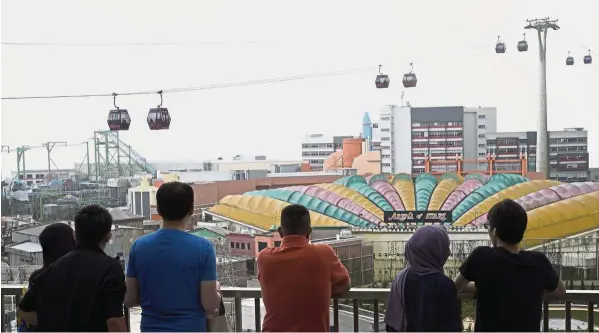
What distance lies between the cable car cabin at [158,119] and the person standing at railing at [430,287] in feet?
22.4

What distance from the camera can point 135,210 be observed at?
572 inches

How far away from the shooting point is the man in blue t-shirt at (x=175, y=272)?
108 cm

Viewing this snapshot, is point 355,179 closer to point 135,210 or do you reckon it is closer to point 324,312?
point 135,210

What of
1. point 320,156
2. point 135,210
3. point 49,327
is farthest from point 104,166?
point 49,327

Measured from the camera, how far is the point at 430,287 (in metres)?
1.11

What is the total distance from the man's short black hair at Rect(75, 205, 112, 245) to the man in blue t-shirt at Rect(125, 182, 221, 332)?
0.19ft

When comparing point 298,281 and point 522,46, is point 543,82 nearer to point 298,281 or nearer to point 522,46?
point 522,46

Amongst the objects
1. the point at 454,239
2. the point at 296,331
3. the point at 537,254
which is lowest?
the point at 454,239

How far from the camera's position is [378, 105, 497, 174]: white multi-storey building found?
84.8ft

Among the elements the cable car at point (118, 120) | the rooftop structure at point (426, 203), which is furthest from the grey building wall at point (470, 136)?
the cable car at point (118, 120)

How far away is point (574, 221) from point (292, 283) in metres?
12.2

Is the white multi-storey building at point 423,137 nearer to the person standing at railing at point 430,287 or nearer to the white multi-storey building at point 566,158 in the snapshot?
the white multi-storey building at point 566,158

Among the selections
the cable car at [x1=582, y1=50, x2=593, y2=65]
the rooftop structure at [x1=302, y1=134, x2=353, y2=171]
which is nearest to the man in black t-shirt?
the cable car at [x1=582, y1=50, x2=593, y2=65]

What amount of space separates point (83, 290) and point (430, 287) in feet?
1.68
